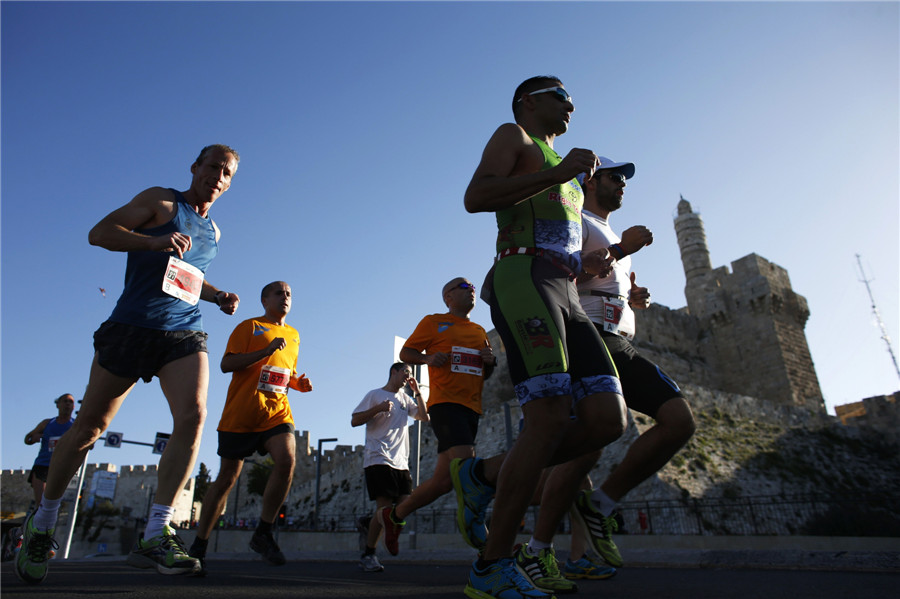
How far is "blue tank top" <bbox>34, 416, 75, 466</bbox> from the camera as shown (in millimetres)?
7432

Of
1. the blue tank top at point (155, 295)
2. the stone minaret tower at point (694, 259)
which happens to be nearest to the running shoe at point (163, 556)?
the blue tank top at point (155, 295)

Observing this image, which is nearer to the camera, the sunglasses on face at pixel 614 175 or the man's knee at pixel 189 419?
the man's knee at pixel 189 419

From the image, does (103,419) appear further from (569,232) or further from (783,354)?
(783,354)

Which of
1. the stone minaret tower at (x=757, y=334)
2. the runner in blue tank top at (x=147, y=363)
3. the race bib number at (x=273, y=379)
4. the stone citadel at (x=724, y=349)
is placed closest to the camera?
the runner in blue tank top at (x=147, y=363)

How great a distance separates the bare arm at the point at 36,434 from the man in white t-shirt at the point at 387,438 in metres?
5.26

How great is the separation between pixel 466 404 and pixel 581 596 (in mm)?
2023

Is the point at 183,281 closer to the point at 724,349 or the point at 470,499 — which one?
the point at 470,499

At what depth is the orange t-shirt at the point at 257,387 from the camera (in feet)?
14.2

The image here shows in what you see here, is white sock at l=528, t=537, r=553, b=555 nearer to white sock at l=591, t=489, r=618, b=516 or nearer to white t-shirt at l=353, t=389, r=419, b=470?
white sock at l=591, t=489, r=618, b=516

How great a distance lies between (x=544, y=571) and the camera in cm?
275

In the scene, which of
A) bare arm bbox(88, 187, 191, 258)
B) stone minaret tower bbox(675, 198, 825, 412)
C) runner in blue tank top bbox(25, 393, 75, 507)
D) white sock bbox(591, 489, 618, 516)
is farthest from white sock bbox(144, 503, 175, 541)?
stone minaret tower bbox(675, 198, 825, 412)

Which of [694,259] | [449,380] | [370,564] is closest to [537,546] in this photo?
[449,380]

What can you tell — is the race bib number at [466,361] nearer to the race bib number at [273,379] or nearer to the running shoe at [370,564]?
the race bib number at [273,379]

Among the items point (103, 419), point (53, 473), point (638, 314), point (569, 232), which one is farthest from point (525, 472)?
point (638, 314)
